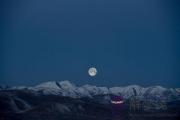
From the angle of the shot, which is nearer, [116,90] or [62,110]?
[116,90]

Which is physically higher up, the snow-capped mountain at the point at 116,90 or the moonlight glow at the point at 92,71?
the moonlight glow at the point at 92,71

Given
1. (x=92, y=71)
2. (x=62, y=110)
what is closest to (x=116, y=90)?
(x=92, y=71)

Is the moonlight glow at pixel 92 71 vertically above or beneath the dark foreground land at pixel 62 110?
above

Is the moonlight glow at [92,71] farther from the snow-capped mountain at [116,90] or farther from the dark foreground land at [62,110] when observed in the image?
the dark foreground land at [62,110]

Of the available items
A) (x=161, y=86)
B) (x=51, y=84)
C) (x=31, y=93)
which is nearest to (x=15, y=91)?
(x=31, y=93)

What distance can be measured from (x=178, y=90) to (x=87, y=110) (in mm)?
3449

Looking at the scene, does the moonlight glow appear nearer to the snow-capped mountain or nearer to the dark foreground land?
the snow-capped mountain

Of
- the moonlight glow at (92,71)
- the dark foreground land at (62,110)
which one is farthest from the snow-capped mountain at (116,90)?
the moonlight glow at (92,71)

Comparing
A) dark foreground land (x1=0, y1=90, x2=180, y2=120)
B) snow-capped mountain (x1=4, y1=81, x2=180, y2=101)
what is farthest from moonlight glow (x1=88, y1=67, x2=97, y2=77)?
dark foreground land (x1=0, y1=90, x2=180, y2=120)

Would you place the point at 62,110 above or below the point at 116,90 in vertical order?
below

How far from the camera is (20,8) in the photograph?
9891 millimetres

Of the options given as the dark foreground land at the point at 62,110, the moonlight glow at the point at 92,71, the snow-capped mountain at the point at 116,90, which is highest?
the moonlight glow at the point at 92,71

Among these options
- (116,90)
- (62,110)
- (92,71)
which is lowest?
(62,110)

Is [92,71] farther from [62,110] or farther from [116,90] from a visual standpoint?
[62,110]
